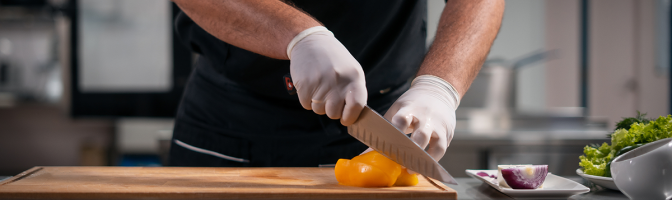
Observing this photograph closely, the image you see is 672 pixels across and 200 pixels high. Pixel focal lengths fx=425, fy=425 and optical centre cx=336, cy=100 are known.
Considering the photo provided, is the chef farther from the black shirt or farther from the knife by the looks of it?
the knife

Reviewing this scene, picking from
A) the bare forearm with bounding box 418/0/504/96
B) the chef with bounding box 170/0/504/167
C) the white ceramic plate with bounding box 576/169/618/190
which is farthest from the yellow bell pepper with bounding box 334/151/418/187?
the white ceramic plate with bounding box 576/169/618/190

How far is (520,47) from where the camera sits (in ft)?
11.6

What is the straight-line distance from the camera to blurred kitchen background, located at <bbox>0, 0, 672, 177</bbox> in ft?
8.68

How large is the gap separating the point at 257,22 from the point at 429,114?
0.40 meters

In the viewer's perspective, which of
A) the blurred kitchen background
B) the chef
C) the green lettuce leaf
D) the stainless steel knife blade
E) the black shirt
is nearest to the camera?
the stainless steel knife blade

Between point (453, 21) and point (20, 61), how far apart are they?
3467 millimetres

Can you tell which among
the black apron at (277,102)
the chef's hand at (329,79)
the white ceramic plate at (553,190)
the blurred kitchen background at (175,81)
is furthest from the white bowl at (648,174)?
the blurred kitchen background at (175,81)

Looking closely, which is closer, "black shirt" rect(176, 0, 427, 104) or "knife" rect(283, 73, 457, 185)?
"knife" rect(283, 73, 457, 185)

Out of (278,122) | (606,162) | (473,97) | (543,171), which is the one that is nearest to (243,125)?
(278,122)

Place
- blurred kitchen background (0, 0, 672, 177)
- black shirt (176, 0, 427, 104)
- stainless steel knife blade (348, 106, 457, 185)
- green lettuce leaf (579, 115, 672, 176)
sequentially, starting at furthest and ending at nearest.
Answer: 1. blurred kitchen background (0, 0, 672, 177)
2. black shirt (176, 0, 427, 104)
3. green lettuce leaf (579, 115, 672, 176)
4. stainless steel knife blade (348, 106, 457, 185)

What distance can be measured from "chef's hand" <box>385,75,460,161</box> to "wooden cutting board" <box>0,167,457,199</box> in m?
0.10

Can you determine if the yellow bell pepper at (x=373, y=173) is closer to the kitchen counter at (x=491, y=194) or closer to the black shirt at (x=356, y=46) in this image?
the kitchen counter at (x=491, y=194)

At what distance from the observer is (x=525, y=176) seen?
0.82 m

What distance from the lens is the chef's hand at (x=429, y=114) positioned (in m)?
0.84
